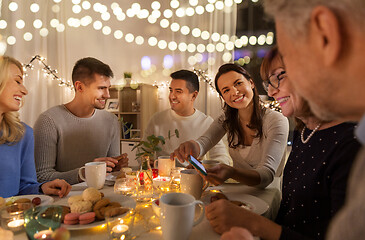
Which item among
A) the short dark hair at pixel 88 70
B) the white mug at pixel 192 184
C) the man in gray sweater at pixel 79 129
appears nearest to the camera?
the white mug at pixel 192 184

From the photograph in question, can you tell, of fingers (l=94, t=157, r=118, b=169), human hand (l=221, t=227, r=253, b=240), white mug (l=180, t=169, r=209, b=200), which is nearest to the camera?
human hand (l=221, t=227, r=253, b=240)

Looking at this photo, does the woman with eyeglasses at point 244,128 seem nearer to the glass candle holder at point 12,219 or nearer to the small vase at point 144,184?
the small vase at point 144,184

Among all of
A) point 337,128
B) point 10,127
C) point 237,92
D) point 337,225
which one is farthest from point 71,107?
point 337,225

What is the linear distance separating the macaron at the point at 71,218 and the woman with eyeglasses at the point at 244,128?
2.21 ft

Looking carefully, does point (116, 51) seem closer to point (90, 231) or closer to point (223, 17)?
point (223, 17)

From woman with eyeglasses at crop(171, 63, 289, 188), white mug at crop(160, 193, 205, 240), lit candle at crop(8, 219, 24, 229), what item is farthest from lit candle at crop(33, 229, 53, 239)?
woman with eyeglasses at crop(171, 63, 289, 188)

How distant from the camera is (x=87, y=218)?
27.8 inches

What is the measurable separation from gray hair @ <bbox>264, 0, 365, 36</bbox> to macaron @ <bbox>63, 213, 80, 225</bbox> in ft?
2.41

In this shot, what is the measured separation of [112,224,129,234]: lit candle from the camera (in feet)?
2.17

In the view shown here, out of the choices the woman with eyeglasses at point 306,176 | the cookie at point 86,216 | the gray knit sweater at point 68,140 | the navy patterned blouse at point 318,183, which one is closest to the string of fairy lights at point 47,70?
the gray knit sweater at point 68,140

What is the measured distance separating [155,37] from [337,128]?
3634mm

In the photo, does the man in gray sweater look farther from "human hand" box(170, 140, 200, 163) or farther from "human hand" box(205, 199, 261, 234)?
"human hand" box(205, 199, 261, 234)

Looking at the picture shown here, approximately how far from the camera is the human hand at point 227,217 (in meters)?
0.70

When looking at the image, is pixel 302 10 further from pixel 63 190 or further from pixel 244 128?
pixel 244 128
